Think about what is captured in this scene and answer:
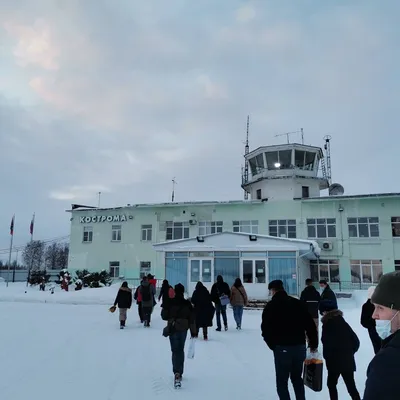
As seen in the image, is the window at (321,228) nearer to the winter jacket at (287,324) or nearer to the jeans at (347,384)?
the jeans at (347,384)

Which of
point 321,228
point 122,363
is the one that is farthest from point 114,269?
point 122,363

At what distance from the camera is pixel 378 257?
26766 millimetres

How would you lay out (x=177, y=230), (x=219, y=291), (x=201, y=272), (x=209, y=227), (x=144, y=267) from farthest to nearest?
(x=177, y=230)
(x=144, y=267)
(x=209, y=227)
(x=201, y=272)
(x=219, y=291)

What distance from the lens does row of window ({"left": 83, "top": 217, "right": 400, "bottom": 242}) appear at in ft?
89.5

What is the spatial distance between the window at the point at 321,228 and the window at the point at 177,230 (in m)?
9.51

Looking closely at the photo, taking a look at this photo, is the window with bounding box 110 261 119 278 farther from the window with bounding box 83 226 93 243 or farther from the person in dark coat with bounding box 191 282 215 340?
the person in dark coat with bounding box 191 282 215 340

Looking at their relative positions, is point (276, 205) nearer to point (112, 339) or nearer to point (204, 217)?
point (204, 217)

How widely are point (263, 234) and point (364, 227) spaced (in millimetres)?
7149

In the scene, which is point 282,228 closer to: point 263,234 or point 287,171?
point 263,234

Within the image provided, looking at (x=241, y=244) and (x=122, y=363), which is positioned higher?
(x=241, y=244)

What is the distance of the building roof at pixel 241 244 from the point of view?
72.9 ft

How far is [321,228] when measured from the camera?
2812 cm

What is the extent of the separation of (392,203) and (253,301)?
13.5 metres

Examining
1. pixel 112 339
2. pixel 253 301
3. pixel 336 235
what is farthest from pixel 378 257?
pixel 112 339
